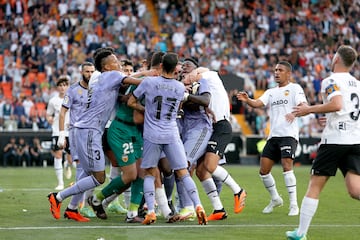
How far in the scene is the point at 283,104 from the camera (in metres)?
15.3

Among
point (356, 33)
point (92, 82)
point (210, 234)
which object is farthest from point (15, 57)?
point (210, 234)

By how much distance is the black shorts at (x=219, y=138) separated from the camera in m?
14.1

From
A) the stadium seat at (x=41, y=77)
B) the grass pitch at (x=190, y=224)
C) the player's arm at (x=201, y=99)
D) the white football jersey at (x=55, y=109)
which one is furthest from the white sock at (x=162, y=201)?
the stadium seat at (x=41, y=77)

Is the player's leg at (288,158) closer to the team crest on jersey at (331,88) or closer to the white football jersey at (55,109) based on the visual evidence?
the team crest on jersey at (331,88)

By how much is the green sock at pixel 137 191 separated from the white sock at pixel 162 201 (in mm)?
246

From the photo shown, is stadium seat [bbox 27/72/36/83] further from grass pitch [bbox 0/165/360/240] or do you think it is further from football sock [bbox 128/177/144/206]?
football sock [bbox 128/177/144/206]

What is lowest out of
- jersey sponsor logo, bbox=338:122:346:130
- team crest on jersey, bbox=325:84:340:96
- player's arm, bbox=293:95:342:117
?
jersey sponsor logo, bbox=338:122:346:130

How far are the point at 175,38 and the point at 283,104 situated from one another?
2283 cm

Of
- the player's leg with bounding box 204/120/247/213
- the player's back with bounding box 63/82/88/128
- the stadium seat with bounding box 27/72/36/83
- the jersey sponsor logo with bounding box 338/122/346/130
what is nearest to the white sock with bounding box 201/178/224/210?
the player's leg with bounding box 204/120/247/213

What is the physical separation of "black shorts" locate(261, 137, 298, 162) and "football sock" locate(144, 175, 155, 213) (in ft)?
9.85

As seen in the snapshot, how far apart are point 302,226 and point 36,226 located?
3.92m

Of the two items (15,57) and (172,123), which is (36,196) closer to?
(172,123)

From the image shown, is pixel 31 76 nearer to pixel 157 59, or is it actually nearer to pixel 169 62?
pixel 157 59

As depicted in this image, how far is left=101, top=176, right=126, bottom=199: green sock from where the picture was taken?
13375 millimetres
